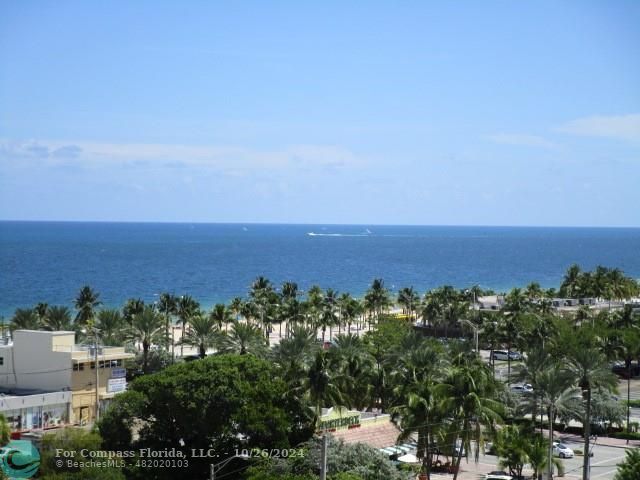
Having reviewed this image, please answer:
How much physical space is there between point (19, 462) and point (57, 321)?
40.0 metres

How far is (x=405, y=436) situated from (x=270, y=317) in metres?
55.6

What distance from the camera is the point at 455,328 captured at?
114 meters

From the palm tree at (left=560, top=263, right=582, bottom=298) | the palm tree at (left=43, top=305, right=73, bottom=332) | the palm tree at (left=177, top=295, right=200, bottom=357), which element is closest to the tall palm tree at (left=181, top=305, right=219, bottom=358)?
the palm tree at (left=177, top=295, right=200, bottom=357)

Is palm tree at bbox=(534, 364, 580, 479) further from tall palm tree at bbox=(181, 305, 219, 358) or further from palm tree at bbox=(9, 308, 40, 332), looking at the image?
palm tree at bbox=(9, 308, 40, 332)

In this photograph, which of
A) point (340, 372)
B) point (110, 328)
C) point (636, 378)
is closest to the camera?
point (340, 372)

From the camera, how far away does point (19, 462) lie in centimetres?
4206

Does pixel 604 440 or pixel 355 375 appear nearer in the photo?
pixel 355 375

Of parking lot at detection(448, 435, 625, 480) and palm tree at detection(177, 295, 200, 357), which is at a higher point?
palm tree at detection(177, 295, 200, 357)

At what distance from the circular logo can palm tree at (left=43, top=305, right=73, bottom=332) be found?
38.5 metres

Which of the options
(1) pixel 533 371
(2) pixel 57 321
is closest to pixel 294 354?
(1) pixel 533 371

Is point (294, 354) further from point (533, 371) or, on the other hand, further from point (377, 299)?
point (377, 299)

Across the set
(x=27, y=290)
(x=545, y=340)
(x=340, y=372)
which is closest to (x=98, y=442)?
(x=340, y=372)

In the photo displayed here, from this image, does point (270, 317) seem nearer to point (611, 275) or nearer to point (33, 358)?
point (33, 358)

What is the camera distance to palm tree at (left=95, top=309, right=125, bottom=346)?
244ft
